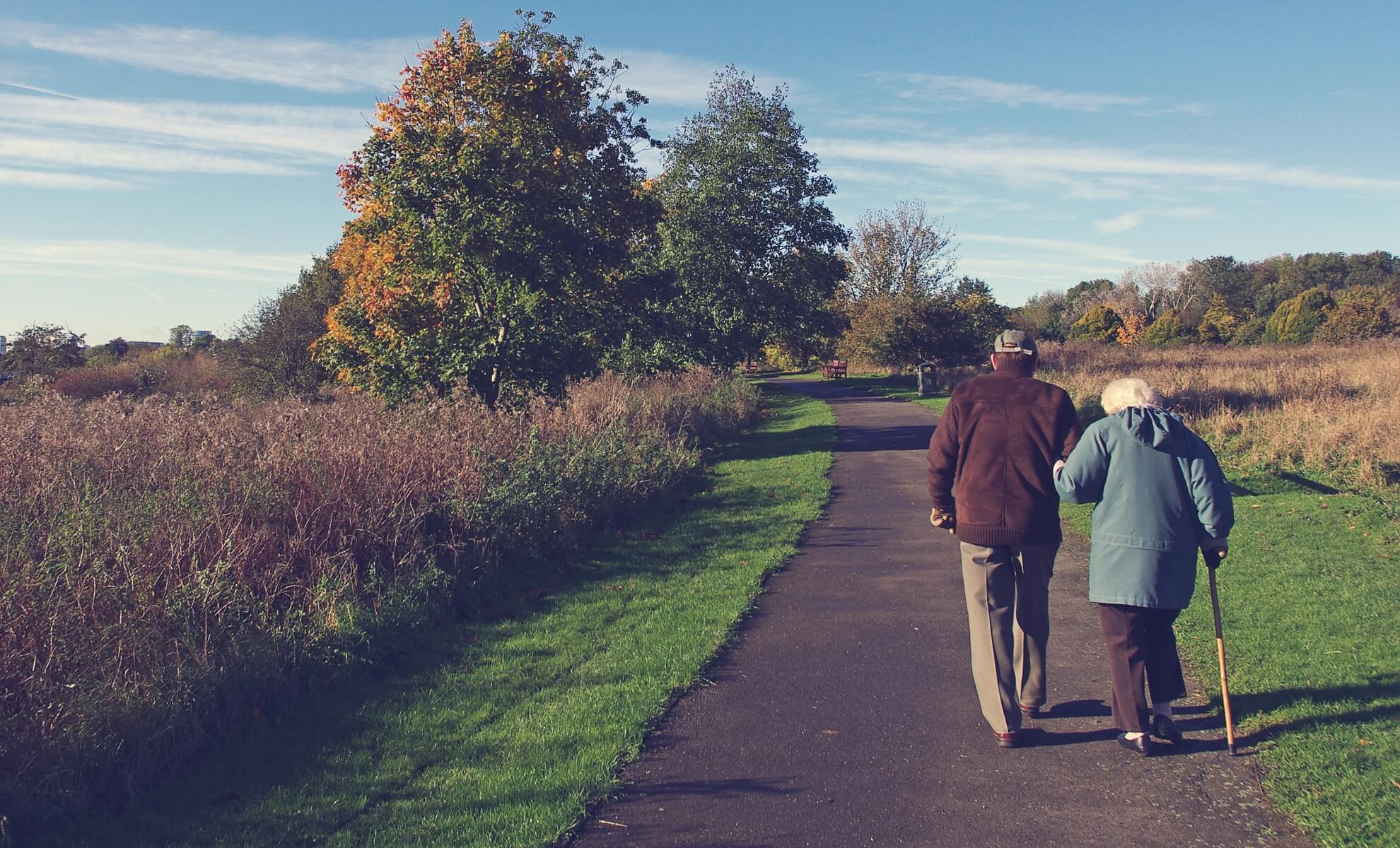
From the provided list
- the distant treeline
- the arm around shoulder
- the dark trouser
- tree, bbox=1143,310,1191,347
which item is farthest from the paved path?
tree, bbox=1143,310,1191,347

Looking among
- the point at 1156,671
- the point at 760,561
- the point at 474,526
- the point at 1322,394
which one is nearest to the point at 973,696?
the point at 1156,671

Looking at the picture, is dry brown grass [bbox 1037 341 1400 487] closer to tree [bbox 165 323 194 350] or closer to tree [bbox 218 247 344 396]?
tree [bbox 218 247 344 396]

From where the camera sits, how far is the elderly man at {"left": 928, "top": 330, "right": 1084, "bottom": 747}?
479 cm

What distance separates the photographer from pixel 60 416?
8.83 m

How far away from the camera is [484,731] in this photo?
5.18 m

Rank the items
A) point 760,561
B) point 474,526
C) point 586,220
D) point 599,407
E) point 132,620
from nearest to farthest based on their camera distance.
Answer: point 132,620
point 474,526
point 760,561
point 599,407
point 586,220

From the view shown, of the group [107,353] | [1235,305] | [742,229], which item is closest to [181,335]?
[107,353]

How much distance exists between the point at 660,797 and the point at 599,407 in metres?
11.3

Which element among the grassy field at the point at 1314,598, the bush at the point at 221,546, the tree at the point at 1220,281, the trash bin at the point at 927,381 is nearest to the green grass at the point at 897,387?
the trash bin at the point at 927,381

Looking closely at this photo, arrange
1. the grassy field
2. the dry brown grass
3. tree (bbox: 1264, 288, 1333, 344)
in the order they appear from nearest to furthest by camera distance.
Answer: the grassy field < the dry brown grass < tree (bbox: 1264, 288, 1333, 344)

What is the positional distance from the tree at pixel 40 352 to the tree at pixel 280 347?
6343 millimetres

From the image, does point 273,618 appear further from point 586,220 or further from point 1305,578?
point 586,220

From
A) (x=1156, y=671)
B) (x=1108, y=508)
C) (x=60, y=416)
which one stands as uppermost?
(x=60, y=416)

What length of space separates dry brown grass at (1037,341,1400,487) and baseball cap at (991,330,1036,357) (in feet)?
32.9
